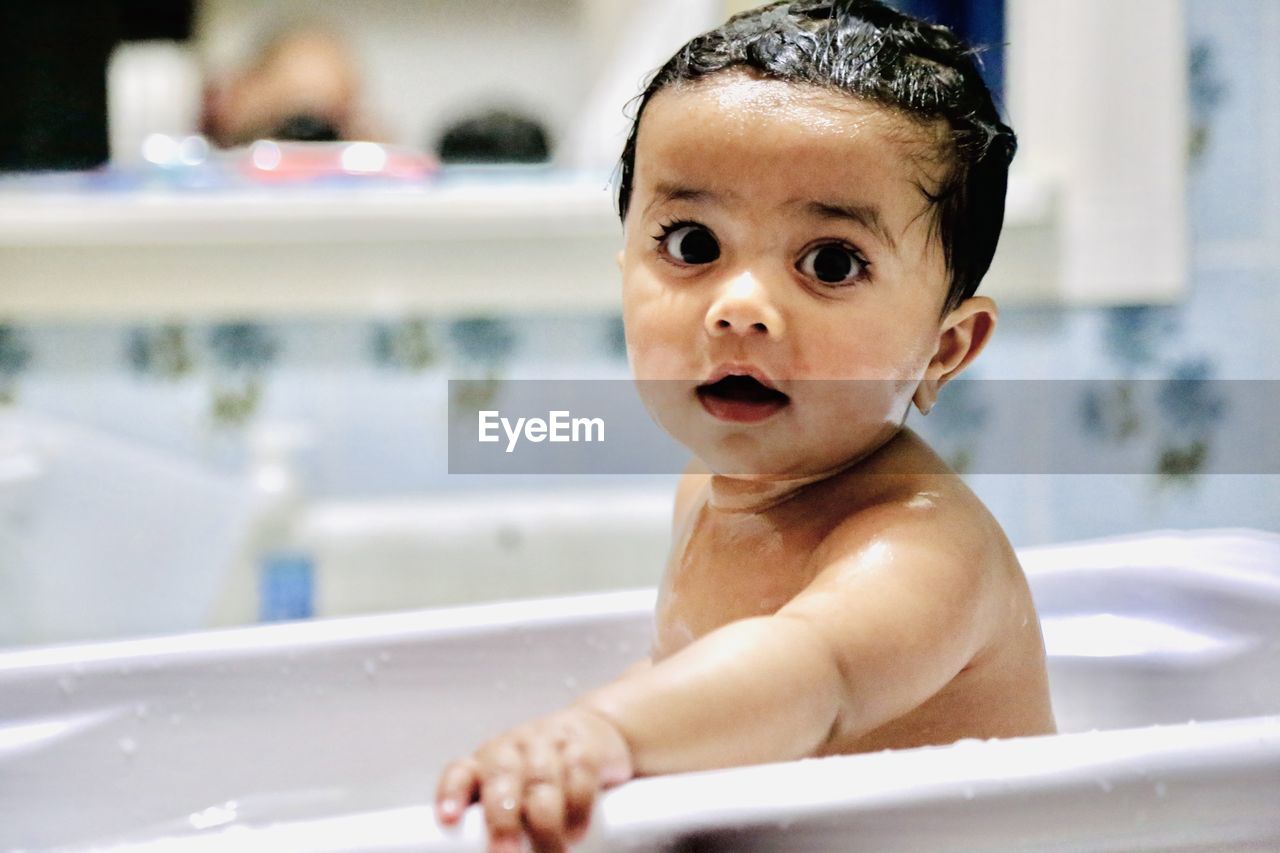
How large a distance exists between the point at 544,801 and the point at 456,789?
0.02 m

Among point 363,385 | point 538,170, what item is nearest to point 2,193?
point 363,385

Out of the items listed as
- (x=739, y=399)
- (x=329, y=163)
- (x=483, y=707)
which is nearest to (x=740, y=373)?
(x=739, y=399)

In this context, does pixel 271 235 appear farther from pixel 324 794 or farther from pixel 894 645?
pixel 894 645

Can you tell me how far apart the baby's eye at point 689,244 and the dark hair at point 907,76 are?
53mm

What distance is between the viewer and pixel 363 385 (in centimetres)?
110

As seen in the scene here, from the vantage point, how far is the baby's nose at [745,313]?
41cm

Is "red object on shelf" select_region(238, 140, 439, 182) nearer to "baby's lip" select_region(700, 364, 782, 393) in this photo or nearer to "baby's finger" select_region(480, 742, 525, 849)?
"baby's lip" select_region(700, 364, 782, 393)

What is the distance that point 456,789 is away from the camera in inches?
11.7

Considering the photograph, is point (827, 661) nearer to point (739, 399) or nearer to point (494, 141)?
point (739, 399)

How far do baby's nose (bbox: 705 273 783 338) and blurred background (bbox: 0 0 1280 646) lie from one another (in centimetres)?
64

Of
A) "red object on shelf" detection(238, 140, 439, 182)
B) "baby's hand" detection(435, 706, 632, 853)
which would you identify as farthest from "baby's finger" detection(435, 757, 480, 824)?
"red object on shelf" detection(238, 140, 439, 182)

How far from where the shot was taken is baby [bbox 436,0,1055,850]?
40 cm

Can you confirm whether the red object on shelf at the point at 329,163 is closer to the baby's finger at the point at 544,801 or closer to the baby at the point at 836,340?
the baby at the point at 836,340

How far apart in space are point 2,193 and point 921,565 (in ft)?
3.23
